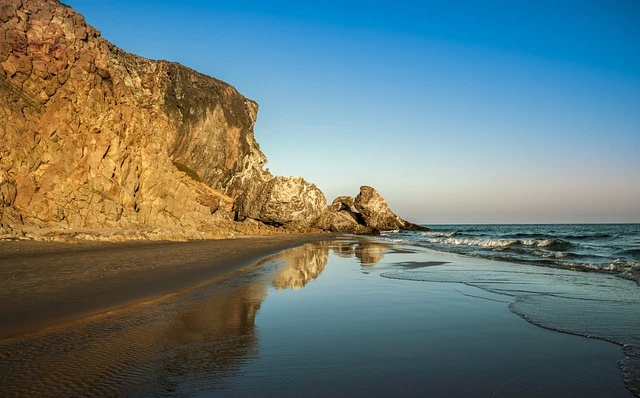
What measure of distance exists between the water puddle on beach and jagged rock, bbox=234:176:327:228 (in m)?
44.8

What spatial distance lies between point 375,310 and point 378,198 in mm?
60583

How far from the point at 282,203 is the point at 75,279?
43684mm

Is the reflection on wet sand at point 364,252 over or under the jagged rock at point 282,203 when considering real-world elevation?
under

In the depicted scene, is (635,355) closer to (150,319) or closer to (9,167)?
(150,319)

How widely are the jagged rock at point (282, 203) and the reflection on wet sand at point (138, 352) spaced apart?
149ft

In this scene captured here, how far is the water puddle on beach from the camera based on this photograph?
142 inches

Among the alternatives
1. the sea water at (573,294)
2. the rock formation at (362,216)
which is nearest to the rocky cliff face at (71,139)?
the sea water at (573,294)

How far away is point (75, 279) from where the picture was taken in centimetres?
Answer: 947

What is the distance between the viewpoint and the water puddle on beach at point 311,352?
361 cm

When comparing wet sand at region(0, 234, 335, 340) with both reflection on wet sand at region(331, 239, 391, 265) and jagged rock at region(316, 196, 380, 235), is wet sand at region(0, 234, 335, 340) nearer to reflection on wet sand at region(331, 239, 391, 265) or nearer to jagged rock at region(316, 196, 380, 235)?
reflection on wet sand at region(331, 239, 391, 265)

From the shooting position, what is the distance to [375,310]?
712cm

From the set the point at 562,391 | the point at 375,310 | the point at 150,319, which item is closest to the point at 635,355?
the point at 562,391

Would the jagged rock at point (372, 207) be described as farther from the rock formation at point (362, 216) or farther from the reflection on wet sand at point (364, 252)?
the reflection on wet sand at point (364, 252)

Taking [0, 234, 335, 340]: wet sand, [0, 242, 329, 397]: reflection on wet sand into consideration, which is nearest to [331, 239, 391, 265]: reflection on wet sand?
[0, 234, 335, 340]: wet sand
